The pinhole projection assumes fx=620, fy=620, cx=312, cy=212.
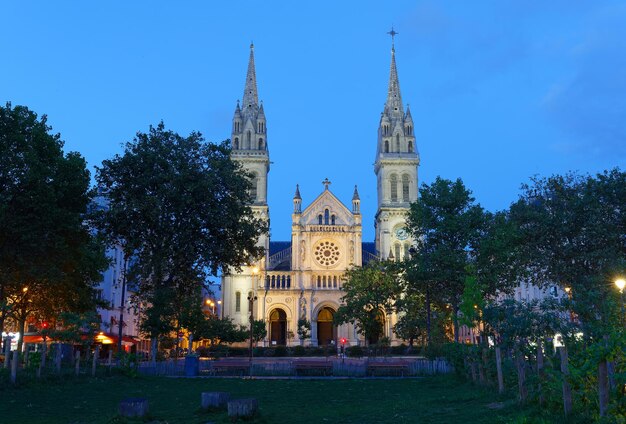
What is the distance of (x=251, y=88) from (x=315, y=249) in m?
28.9

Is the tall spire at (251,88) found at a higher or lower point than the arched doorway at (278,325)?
higher

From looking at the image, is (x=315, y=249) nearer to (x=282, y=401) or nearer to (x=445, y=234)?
(x=445, y=234)

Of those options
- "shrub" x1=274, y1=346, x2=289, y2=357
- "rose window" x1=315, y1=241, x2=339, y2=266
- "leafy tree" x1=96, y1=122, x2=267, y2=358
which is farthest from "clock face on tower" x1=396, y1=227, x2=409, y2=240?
"leafy tree" x1=96, y1=122, x2=267, y2=358

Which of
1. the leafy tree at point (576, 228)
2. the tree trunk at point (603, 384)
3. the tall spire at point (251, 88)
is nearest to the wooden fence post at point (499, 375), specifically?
the tree trunk at point (603, 384)

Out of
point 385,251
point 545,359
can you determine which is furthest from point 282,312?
point 545,359

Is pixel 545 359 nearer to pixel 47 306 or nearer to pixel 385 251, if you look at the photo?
pixel 47 306

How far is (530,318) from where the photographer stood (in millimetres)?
19875

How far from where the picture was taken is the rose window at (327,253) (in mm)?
85438

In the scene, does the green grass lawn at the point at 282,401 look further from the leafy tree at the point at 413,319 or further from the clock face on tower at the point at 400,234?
the clock face on tower at the point at 400,234

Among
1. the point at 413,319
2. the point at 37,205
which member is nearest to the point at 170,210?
the point at 37,205

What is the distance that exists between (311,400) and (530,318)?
758 cm

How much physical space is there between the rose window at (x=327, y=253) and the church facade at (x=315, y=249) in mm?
138

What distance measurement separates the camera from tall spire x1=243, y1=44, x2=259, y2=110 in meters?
95.5

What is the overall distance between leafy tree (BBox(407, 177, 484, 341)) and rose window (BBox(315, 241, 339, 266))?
42100mm
